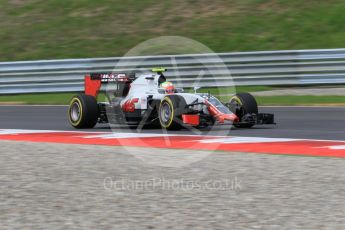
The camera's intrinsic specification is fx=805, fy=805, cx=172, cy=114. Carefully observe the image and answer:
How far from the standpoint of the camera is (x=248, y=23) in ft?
A: 82.1

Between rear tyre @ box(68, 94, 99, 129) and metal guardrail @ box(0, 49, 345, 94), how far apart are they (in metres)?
6.91

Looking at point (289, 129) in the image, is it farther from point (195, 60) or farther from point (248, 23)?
Result: point (248, 23)

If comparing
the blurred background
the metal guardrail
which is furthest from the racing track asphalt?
the blurred background

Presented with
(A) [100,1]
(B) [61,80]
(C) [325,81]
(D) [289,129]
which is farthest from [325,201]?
(A) [100,1]

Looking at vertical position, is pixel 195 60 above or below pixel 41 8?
below

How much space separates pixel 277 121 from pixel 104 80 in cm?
317

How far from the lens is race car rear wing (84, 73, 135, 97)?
541 inches

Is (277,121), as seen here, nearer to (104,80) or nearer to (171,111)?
(171,111)

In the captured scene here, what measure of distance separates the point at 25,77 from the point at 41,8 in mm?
7556

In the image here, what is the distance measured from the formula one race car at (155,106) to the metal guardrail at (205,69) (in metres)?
6.75

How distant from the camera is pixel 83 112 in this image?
1358 centimetres

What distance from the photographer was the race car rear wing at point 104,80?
13.8 m

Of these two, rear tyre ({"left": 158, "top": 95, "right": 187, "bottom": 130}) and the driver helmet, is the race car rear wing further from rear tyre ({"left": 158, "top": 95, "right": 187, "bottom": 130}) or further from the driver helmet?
rear tyre ({"left": 158, "top": 95, "right": 187, "bottom": 130})

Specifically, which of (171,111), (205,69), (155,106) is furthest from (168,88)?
(205,69)
